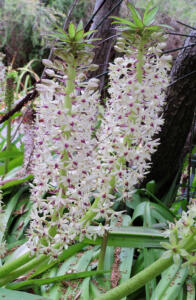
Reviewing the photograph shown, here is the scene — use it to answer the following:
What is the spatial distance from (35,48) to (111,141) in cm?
829

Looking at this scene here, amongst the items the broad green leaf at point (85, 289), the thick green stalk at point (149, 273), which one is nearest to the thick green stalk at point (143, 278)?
the thick green stalk at point (149, 273)

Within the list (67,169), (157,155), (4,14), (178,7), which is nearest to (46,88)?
(67,169)

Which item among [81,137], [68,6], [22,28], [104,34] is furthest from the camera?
[22,28]

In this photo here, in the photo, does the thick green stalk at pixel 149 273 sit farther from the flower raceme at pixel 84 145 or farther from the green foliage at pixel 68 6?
the green foliage at pixel 68 6

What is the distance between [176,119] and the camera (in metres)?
2.14

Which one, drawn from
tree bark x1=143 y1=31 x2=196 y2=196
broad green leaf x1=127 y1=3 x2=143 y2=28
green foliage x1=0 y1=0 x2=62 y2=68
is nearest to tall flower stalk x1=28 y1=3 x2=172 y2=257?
broad green leaf x1=127 y1=3 x2=143 y2=28

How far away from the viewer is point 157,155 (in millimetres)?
2262

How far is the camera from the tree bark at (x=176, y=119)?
1969 mm

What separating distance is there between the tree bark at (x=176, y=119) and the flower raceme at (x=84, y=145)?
856 millimetres

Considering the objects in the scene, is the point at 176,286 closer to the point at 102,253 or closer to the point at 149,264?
the point at 149,264

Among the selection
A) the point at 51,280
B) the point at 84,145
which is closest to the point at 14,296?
the point at 51,280

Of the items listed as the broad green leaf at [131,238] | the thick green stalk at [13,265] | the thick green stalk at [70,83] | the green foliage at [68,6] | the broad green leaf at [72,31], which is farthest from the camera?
the green foliage at [68,6]

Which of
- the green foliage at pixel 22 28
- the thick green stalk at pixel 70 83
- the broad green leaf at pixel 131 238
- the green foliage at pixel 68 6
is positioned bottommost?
the broad green leaf at pixel 131 238

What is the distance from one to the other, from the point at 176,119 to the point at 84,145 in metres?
1.29
